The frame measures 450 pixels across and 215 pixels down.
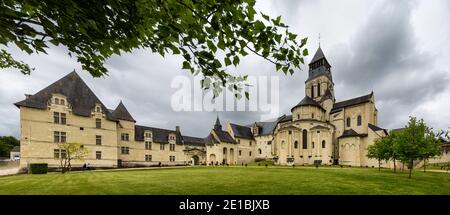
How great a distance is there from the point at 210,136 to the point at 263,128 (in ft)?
78.6

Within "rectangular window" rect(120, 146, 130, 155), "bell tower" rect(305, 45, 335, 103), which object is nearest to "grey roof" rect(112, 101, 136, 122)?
"rectangular window" rect(120, 146, 130, 155)

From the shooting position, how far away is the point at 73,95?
121 ft

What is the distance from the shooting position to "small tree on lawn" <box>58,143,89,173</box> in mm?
31234

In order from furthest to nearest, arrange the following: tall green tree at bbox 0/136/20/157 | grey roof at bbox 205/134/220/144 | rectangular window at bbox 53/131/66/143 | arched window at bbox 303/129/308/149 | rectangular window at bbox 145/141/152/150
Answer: tall green tree at bbox 0/136/20/157, grey roof at bbox 205/134/220/144, arched window at bbox 303/129/308/149, rectangular window at bbox 145/141/152/150, rectangular window at bbox 53/131/66/143

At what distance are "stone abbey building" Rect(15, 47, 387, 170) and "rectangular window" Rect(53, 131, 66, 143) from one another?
0.12 metres

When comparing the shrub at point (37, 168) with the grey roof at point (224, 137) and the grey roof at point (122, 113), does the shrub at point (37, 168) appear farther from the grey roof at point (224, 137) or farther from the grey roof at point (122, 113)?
the grey roof at point (224, 137)

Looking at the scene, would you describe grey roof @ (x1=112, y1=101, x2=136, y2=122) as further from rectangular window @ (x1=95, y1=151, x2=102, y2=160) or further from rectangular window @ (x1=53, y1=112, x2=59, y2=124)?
rectangular window @ (x1=53, y1=112, x2=59, y2=124)

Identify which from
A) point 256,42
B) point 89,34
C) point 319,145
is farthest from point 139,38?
point 319,145

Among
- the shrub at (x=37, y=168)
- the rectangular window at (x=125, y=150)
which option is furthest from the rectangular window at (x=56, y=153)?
the rectangular window at (x=125, y=150)

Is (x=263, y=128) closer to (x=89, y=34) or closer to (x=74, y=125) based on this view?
(x=74, y=125)

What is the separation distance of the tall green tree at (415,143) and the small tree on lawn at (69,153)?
3840 cm

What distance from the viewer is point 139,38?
4.59m

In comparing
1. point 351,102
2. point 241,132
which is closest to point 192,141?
point 241,132
